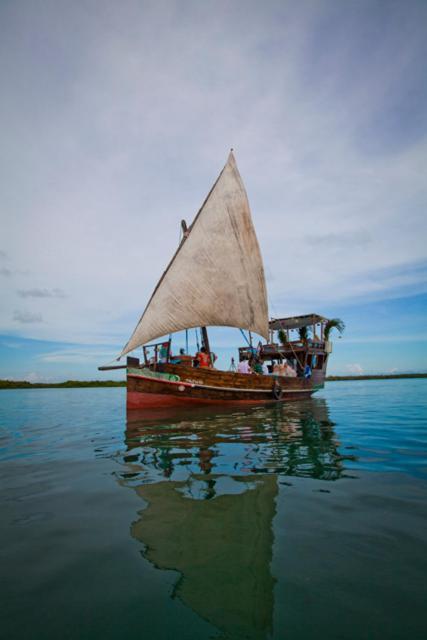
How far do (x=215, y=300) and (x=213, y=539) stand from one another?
14420 millimetres

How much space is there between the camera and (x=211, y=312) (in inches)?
666

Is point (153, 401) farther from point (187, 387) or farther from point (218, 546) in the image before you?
point (218, 546)

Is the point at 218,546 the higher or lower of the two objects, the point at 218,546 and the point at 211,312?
the lower

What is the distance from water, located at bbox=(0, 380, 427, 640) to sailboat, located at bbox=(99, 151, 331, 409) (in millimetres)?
8071

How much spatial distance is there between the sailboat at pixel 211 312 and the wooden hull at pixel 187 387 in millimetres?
42

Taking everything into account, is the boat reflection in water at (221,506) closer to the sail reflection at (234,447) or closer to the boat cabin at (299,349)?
the sail reflection at (234,447)

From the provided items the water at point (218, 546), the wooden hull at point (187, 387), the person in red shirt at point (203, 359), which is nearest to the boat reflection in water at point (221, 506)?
the water at point (218, 546)

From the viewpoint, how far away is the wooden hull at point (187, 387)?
13938 mm

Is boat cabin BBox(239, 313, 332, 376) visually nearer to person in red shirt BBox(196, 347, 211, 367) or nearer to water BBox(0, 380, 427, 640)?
person in red shirt BBox(196, 347, 211, 367)

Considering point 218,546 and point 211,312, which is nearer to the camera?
point 218,546

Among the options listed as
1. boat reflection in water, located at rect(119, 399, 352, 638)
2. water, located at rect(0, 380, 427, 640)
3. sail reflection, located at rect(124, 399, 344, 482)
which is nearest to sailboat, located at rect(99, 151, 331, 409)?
sail reflection, located at rect(124, 399, 344, 482)

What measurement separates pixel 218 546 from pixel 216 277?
589 inches

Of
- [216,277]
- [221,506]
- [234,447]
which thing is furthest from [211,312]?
[221,506]

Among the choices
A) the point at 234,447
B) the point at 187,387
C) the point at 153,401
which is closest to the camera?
the point at 234,447
